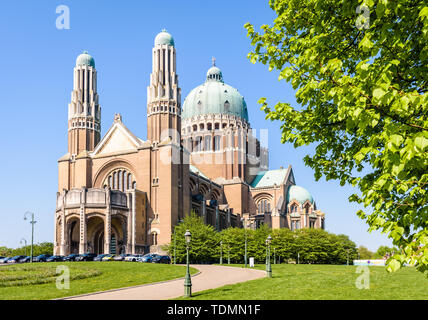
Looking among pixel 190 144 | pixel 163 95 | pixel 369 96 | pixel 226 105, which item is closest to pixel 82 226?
pixel 163 95

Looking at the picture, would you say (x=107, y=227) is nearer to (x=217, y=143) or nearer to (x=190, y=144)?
(x=217, y=143)

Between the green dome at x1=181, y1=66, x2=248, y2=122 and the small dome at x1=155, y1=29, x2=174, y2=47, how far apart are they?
30.1m

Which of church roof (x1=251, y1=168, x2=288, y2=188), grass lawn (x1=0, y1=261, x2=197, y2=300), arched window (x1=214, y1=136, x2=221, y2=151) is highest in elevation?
arched window (x1=214, y1=136, x2=221, y2=151)

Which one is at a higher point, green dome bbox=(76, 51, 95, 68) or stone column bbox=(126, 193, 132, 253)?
green dome bbox=(76, 51, 95, 68)

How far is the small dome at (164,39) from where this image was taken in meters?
69.0

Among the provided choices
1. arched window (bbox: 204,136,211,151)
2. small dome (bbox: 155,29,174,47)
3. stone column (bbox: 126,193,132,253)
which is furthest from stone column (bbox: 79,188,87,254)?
arched window (bbox: 204,136,211,151)

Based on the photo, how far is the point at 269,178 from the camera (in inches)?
3900

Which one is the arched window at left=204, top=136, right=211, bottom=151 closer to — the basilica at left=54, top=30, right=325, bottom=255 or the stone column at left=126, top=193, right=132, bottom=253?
the basilica at left=54, top=30, right=325, bottom=255

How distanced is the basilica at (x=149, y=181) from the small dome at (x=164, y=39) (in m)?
0.14

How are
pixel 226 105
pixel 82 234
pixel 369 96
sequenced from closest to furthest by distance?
pixel 369 96
pixel 82 234
pixel 226 105

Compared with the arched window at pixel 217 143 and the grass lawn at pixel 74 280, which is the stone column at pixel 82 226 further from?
the arched window at pixel 217 143

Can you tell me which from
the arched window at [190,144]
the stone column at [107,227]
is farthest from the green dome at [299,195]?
the stone column at [107,227]

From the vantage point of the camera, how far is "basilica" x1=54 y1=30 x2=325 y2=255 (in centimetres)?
5981

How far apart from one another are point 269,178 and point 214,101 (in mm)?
19072
